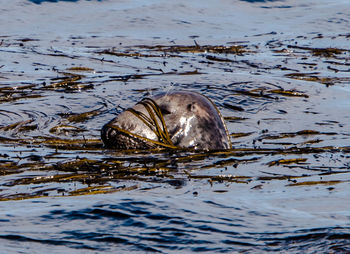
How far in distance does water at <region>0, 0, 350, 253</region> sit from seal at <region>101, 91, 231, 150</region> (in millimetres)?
193

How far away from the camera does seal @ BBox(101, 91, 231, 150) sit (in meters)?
6.77

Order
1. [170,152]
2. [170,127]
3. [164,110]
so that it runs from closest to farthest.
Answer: [170,152]
[170,127]
[164,110]

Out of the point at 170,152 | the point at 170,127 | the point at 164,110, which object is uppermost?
the point at 164,110

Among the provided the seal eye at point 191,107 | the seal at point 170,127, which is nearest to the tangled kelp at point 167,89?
the seal at point 170,127

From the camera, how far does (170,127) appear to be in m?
6.87

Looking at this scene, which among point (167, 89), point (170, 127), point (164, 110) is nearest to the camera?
point (170, 127)

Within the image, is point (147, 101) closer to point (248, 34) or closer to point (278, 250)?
point (278, 250)

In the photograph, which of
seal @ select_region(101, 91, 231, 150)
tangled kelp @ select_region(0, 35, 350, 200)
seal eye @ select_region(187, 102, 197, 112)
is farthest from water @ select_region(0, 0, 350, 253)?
seal eye @ select_region(187, 102, 197, 112)

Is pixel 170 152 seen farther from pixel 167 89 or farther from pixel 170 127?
pixel 167 89

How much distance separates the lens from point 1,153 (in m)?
6.51

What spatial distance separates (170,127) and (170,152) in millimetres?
378

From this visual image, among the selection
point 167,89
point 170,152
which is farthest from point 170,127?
point 167,89

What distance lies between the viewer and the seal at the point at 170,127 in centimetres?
677

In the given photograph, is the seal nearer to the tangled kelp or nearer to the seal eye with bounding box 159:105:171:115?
the seal eye with bounding box 159:105:171:115
